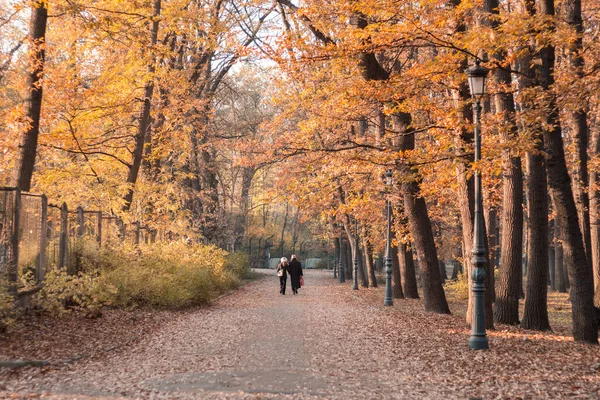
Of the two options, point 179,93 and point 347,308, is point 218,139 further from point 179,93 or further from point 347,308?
point 347,308

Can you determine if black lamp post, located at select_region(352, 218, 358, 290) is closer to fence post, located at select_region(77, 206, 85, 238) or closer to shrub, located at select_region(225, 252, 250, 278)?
shrub, located at select_region(225, 252, 250, 278)

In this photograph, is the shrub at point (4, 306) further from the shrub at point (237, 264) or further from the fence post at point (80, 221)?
the shrub at point (237, 264)

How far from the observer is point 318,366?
8961mm

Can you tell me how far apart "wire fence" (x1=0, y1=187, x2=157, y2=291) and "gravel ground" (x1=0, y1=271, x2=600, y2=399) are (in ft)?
9.08

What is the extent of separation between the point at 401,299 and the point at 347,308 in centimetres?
569

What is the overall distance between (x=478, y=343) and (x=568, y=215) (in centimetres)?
289

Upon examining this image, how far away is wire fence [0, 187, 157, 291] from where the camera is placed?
11.4m

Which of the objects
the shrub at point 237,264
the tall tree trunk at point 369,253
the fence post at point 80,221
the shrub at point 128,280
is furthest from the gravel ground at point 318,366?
the shrub at point 237,264

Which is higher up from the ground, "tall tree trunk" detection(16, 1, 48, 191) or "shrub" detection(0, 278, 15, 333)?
"tall tree trunk" detection(16, 1, 48, 191)

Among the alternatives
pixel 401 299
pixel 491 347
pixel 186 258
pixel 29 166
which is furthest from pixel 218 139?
pixel 491 347

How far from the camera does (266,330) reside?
13266 mm

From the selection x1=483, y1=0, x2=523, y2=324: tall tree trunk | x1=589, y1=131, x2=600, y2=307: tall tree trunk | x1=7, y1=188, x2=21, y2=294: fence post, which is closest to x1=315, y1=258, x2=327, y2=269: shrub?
x1=589, y1=131, x2=600, y2=307: tall tree trunk

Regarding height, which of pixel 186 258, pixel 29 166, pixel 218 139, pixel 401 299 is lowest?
pixel 401 299

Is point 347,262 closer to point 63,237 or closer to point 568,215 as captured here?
point 63,237
